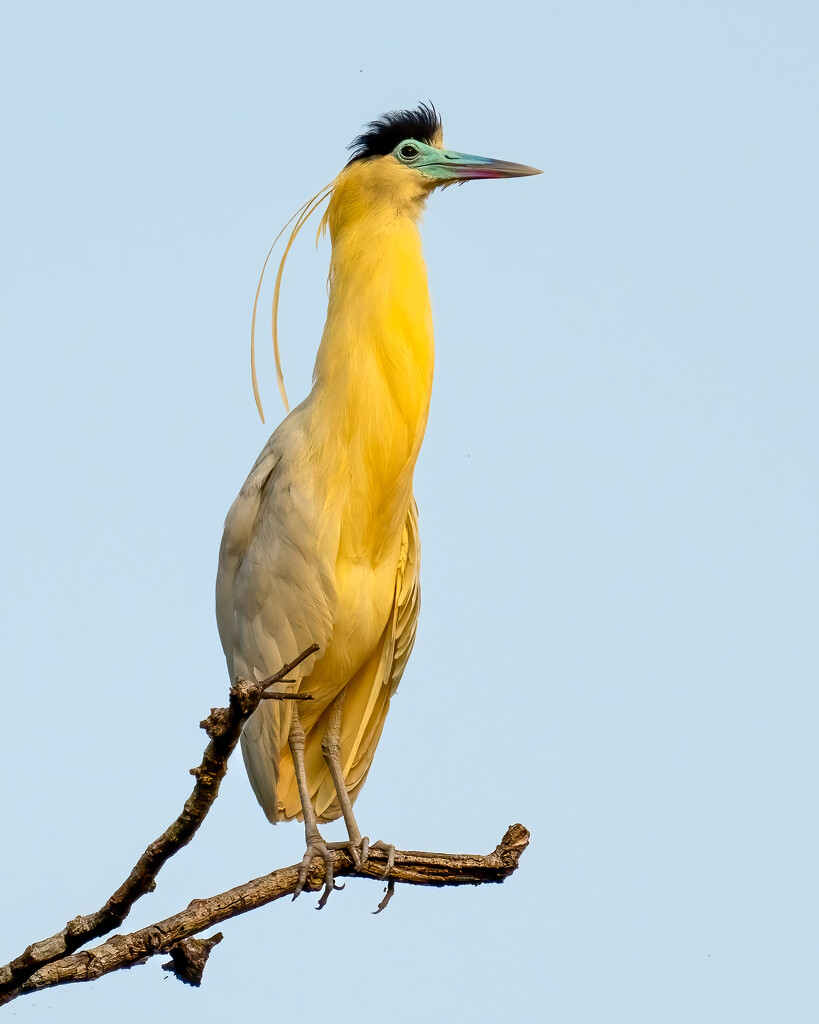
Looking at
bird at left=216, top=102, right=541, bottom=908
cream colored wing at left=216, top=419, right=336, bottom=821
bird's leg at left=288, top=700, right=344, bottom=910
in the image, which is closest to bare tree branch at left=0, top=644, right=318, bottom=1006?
bird's leg at left=288, top=700, right=344, bottom=910

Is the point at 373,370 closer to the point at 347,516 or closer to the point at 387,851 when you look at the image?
the point at 347,516

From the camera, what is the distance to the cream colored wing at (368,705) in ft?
16.9

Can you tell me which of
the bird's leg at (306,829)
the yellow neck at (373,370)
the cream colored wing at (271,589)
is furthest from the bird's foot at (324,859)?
the yellow neck at (373,370)

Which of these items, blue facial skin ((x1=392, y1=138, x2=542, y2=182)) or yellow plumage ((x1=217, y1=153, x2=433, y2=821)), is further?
blue facial skin ((x1=392, y1=138, x2=542, y2=182))

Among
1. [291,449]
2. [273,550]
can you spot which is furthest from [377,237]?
[273,550]

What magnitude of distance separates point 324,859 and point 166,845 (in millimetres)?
1096

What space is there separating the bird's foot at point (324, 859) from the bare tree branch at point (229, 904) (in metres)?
0.02

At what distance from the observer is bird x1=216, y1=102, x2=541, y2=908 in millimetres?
4754

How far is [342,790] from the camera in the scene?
16.2 ft

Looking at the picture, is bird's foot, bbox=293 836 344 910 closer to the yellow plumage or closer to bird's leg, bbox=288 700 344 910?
bird's leg, bbox=288 700 344 910

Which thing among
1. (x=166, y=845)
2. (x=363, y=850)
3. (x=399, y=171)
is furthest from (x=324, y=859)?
(x=399, y=171)

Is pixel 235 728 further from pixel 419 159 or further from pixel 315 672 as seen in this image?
pixel 419 159

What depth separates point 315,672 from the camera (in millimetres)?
4918

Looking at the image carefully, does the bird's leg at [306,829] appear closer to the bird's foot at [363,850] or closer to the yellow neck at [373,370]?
the bird's foot at [363,850]
